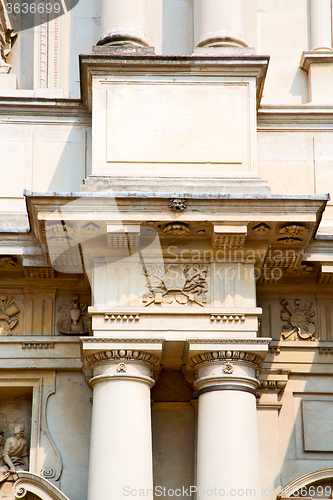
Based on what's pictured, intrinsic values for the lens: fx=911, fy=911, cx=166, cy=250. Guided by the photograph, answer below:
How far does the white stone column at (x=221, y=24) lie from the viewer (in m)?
12.1

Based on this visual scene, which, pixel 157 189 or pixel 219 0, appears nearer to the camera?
pixel 157 189

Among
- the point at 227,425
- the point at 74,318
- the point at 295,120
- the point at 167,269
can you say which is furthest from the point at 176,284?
the point at 295,120

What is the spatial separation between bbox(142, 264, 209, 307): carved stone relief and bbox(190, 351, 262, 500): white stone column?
2.40 feet

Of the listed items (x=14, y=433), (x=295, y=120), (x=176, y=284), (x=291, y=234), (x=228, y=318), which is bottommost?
(x=14, y=433)

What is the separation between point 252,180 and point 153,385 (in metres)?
2.73

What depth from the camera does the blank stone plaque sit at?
37.7 ft

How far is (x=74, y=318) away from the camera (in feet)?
38.7

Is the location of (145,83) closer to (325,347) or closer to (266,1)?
(266,1)

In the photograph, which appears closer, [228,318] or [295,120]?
[228,318]

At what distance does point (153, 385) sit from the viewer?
10844 mm

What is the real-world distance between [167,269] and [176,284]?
23 centimetres

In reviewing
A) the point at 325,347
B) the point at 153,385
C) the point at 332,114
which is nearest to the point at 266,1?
the point at 332,114

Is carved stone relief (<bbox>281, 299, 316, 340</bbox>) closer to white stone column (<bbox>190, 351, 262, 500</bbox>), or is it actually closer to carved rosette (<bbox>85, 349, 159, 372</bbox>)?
white stone column (<bbox>190, 351, 262, 500</bbox>)

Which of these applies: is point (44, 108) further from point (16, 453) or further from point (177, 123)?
point (16, 453)
